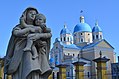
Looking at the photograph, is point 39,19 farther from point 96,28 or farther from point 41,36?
point 96,28

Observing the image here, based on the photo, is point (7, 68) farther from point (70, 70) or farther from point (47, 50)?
point (70, 70)

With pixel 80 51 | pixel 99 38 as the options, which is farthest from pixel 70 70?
pixel 99 38

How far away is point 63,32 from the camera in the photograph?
191ft

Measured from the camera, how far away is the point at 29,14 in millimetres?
3730

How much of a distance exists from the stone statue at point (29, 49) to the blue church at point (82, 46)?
43.4 metres

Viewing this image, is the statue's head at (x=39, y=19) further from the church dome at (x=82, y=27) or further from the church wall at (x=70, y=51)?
the church dome at (x=82, y=27)

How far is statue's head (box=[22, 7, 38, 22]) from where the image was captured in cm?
373

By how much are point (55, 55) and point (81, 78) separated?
41257 millimetres

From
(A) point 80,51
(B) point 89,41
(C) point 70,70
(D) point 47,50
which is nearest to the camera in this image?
(D) point 47,50

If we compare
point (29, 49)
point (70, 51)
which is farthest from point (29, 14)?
point (70, 51)

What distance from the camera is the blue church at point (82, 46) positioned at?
4959 centimetres

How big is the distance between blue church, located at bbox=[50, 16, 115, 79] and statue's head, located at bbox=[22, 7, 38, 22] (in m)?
43.3

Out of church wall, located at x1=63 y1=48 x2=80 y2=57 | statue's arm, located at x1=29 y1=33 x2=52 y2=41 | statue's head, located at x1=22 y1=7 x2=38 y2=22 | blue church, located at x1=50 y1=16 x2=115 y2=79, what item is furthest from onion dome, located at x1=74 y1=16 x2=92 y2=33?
statue's arm, located at x1=29 y1=33 x2=52 y2=41

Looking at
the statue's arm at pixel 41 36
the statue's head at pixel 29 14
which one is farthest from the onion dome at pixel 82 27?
the statue's arm at pixel 41 36
